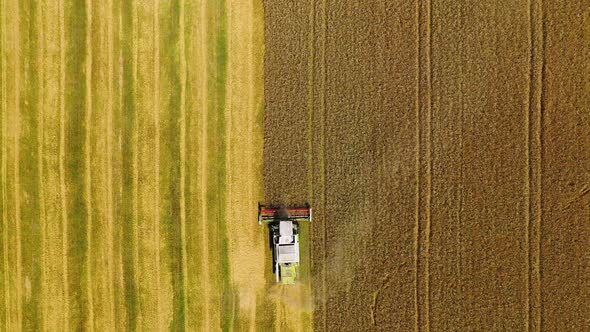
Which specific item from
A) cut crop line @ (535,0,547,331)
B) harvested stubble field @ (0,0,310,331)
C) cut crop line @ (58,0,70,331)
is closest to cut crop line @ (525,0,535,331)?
cut crop line @ (535,0,547,331)

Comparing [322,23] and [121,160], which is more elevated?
[322,23]

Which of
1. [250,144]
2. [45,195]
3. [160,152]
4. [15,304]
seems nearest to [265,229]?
[250,144]

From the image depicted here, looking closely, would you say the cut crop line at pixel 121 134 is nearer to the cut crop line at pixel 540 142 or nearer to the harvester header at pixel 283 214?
the harvester header at pixel 283 214

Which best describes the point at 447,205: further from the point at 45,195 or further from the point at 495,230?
the point at 45,195

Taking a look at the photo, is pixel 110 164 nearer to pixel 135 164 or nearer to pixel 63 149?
pixel 135 164

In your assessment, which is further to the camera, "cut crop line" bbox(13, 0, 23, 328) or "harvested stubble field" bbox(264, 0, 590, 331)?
"cut crop line" bbox(13, 0, 23, 328)

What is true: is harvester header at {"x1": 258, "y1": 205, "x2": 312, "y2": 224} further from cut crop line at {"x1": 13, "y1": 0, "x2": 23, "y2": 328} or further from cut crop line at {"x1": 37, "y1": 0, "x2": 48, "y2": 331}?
cut crop line at {"x1": 13, "y1": 0, "x2": 23, "y2": 328}

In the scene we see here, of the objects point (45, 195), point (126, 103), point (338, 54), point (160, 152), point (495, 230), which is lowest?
point (495, 230)
